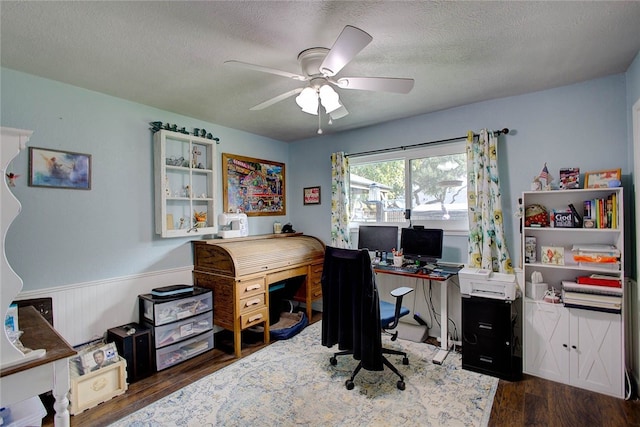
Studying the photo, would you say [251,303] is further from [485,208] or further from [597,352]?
[597,352]

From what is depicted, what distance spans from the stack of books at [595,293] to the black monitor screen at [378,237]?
1.53 m

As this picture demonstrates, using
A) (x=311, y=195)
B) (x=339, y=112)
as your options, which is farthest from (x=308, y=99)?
(x=311, y=195)

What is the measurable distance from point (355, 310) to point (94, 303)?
2233 mm

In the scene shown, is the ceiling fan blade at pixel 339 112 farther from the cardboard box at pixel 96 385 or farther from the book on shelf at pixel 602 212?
the cardboard box at pixel 96 385

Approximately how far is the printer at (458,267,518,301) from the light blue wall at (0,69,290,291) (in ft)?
9.24

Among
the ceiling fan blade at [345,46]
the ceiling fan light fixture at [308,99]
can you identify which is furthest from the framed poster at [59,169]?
the ceiling fan blade at [345,46]

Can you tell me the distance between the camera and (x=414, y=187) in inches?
135

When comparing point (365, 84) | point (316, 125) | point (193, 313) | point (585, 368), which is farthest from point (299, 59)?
point (585, 368)

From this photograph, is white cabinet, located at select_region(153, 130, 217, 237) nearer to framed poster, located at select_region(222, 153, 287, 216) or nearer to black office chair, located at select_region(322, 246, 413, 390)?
framed poster, located at select_region(222, 153, 287, 216)

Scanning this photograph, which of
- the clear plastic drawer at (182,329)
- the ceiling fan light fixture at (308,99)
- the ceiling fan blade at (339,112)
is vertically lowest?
the clear plastic drawer at (182,329)

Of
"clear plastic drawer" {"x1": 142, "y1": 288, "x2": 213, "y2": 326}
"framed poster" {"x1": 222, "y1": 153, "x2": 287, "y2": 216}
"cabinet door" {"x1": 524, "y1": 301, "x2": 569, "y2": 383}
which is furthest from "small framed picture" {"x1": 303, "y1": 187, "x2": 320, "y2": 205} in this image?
"cabinet door" {"x1": 524, "y1": 301, "x2": 569, "y2": 383}

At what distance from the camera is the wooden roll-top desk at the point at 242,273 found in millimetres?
2887

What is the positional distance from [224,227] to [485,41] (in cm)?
299

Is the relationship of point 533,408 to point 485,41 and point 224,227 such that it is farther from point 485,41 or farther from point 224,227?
point 224,227
